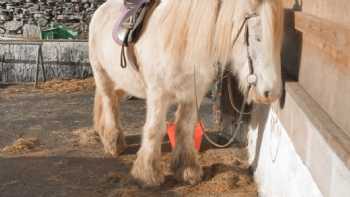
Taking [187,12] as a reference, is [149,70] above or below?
below

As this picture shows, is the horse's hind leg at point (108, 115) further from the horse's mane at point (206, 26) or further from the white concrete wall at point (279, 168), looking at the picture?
the horse's mane at point (206, 26)

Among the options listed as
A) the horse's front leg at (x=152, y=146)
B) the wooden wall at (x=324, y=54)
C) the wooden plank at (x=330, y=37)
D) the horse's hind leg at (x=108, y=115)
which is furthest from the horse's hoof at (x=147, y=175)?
the wooden plank at (x=330, y=37)

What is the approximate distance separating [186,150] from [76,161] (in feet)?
3.97

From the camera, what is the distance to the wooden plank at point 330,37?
1773mm

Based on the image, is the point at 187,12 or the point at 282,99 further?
the point at 187,12

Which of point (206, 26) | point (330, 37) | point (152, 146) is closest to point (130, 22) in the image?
point (206, 26)

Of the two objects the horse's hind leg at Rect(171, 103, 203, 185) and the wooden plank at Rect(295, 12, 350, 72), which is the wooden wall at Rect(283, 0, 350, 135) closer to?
the wooden plank at Rect(295, 12, 350, 72)

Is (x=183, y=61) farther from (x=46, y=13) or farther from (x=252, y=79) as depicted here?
(x=46, y=13)

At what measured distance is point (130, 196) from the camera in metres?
3.69

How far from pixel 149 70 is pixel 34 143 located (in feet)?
6.75

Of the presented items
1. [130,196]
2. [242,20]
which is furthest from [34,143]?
[242,20]

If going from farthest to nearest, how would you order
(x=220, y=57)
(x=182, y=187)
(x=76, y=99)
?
(x=76, y=99)
(x=182, y=187)
(x=220, y=57)

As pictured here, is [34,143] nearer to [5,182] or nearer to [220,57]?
[5,182]

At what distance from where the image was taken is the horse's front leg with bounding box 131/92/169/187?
12.0 ft
